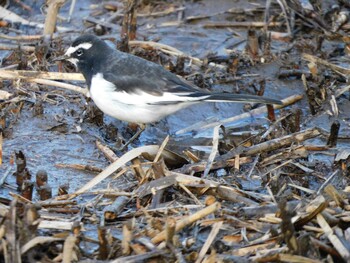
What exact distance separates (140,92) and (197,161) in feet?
3.26

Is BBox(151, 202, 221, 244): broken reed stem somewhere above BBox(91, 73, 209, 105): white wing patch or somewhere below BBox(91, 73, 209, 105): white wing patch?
above

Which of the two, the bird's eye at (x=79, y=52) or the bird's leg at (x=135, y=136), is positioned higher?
the bird's eye at (x=79, y=52)

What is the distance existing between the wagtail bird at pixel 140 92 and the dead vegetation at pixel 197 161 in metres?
0.37

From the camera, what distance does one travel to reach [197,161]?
23.9 ft

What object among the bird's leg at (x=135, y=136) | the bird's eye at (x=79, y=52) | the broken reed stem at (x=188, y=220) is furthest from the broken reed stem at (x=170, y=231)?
the bird's eye at (x=79, y=52)

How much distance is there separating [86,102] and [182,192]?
2426mm

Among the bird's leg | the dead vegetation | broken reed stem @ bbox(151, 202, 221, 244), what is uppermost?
broken reed stem @ bbox(151, 202, 221, 244)

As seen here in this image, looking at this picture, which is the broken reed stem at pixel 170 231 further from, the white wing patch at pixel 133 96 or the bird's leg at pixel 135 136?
the bird's leg at pixel 135 136

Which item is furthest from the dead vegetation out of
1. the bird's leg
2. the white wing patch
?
the white wing patch

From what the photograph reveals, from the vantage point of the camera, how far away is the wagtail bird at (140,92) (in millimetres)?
7742

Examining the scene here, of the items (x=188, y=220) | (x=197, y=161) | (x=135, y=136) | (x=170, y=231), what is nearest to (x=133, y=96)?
(x=135, y=136)

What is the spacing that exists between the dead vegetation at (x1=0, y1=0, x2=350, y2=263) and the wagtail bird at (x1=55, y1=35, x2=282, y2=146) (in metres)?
0.37

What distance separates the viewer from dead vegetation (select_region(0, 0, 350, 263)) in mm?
5461

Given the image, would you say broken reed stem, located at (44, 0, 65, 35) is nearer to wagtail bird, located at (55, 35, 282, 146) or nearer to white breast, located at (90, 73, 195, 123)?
wagtail bird, located at (55, 35, 282, 146)
